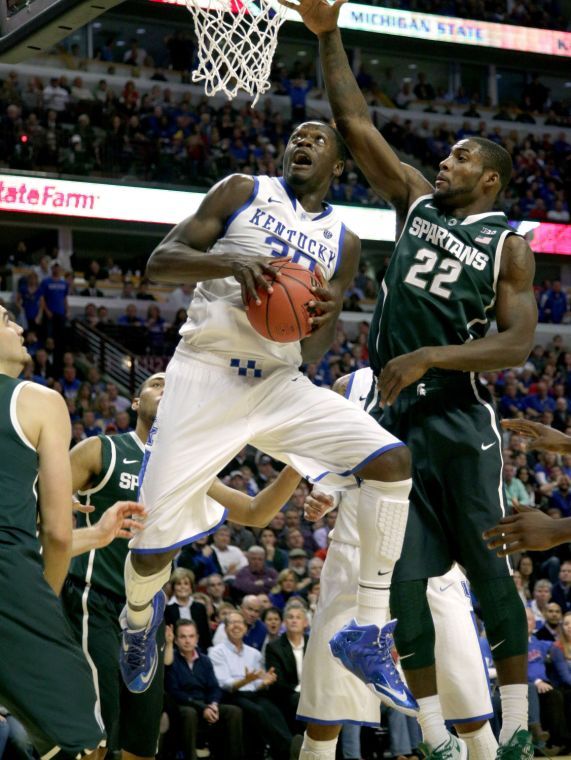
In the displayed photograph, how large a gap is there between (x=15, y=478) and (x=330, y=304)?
65.7 inches

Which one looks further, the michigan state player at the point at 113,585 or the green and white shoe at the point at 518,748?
the michigan state player at the point at 113,585

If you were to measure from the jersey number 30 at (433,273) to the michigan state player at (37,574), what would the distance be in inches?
65.7

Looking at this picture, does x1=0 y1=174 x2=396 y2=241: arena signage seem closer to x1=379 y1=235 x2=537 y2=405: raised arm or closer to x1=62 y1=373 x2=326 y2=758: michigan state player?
x1=62 y1=373 x2=326 y2=758: michigan state player

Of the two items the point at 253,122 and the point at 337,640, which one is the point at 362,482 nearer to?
the point at 337,640

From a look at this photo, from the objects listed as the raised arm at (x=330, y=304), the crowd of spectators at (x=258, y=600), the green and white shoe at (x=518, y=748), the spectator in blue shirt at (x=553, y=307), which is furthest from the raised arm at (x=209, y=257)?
the spectator in blue shirt at (x=553, y=307)

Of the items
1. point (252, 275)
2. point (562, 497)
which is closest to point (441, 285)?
point (252, 275)

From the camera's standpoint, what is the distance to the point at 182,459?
5012mm

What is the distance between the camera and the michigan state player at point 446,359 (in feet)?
15.0

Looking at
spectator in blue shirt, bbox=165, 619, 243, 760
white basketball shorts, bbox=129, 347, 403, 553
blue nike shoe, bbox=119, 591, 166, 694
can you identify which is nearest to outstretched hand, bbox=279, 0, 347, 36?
white basketball shorts, bbox=129, 347, 403, 553

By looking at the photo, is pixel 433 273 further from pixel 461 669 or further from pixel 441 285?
pixel 461 669

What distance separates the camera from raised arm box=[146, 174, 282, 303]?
482 cm

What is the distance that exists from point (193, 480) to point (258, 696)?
495 cm

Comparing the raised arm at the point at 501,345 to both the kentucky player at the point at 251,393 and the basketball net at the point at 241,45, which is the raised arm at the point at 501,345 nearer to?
the kentucky player at the point at 251,393

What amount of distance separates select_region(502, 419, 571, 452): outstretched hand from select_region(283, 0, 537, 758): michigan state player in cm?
23
